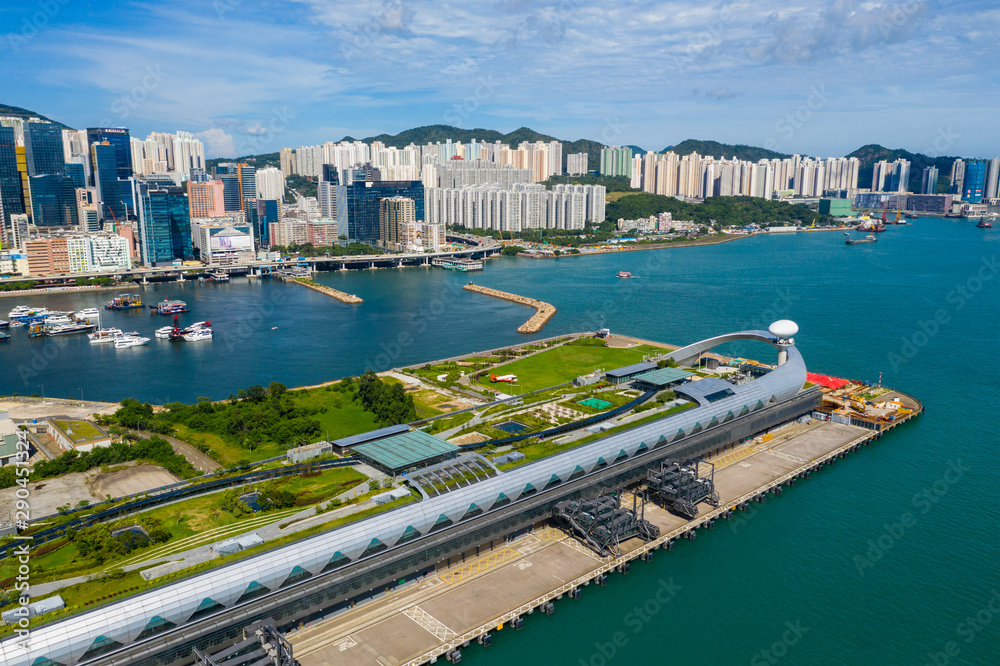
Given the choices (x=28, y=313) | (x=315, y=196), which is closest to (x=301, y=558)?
(x=28, y=313)

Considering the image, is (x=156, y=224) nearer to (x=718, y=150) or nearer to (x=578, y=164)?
(x=578, y=164)

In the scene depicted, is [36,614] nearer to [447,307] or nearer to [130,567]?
[130,567]

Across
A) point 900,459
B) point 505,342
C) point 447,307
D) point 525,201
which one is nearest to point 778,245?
point 525,201

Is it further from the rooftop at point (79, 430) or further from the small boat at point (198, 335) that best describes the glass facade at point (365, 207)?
the rooftop at point (79, 430)


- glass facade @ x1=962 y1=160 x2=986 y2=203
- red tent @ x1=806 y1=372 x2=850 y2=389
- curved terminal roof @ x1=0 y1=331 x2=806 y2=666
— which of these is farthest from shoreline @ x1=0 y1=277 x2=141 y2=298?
glass facade @ x1=962 y1=160 x2=986 y2=203

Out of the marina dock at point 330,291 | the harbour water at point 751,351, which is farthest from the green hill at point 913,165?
the marina dock at point 330,291

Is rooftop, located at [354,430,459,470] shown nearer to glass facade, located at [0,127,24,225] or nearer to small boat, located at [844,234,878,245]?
glass facade, located at [0,127,24,225]
